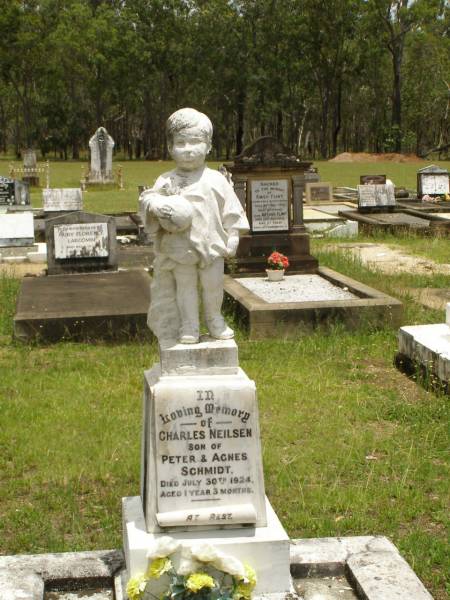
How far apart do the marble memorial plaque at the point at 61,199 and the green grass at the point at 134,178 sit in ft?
9.65

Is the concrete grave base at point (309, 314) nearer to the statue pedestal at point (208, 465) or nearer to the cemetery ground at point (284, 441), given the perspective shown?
the cemetery ground at point (284, 441)

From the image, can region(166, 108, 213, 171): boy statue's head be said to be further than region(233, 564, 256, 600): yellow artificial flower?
Yes

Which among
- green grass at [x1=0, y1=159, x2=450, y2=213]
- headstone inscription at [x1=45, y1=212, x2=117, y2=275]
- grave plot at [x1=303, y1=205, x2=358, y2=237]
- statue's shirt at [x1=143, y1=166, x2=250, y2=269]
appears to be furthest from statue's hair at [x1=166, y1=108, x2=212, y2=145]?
green grass at [x1=0, y1=159, x2=450, y2=213]

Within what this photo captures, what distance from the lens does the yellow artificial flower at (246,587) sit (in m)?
4.00

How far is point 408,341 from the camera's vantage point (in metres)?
8.35

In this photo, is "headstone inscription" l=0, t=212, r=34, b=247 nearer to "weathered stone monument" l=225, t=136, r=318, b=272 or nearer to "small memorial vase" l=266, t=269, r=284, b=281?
"weathered stone monument" l=225, t=136, r=318, b=272

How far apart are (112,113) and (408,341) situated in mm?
61208

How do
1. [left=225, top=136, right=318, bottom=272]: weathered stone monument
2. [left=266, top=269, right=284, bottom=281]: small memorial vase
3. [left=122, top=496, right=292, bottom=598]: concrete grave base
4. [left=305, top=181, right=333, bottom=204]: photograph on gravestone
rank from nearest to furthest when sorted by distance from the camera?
[left=122, top=496, right=292, bottom=598]: concrete grave base < [left=266, top=269, right=284, bottom=281]: small memorial vase < [left=225, top=136, right=318, bottom=272]: weathered stone monument < [left=305, top=181, right=333, bottom=204]: photograph on gravestone

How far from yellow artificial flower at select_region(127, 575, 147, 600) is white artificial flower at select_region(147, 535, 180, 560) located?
4.4 inches

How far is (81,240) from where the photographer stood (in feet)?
41.4

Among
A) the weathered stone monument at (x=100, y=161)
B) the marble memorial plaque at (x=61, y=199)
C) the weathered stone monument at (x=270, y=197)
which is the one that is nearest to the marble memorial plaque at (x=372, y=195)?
the marble memorial plaque at (x=61, y=199)

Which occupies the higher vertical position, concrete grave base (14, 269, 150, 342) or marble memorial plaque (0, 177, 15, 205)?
marble memorial plaque (0, 177, 15, 205)

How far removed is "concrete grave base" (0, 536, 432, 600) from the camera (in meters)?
4.29

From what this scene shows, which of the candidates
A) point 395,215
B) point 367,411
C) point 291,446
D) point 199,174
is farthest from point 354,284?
point 395,215
